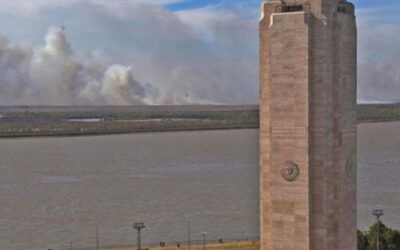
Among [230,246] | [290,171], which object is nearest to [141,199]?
[230,246]

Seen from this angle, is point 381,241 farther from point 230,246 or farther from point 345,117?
point 345,117

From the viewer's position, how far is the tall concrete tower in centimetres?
749

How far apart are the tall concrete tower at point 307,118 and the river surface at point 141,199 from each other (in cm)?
1012

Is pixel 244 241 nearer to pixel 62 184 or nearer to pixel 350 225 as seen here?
pixel 350 225

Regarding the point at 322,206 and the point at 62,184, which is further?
the point at 62,184

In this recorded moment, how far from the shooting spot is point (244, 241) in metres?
16.8

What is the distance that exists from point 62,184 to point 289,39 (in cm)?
2134

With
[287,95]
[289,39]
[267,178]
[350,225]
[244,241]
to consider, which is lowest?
[244,241]

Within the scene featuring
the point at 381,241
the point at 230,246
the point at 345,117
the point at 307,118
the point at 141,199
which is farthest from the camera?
the point at 141,199

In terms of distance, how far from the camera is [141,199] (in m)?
23.1

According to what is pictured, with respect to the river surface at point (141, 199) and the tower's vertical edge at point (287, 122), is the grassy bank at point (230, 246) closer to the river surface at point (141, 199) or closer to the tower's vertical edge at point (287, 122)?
the river surface at point (141, 199)

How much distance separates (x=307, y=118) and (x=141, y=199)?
52.9 ft

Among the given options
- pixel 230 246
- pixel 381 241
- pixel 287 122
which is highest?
pixel 287 122

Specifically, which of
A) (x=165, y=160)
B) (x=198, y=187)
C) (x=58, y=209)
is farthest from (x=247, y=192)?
(x=165, y=160)
